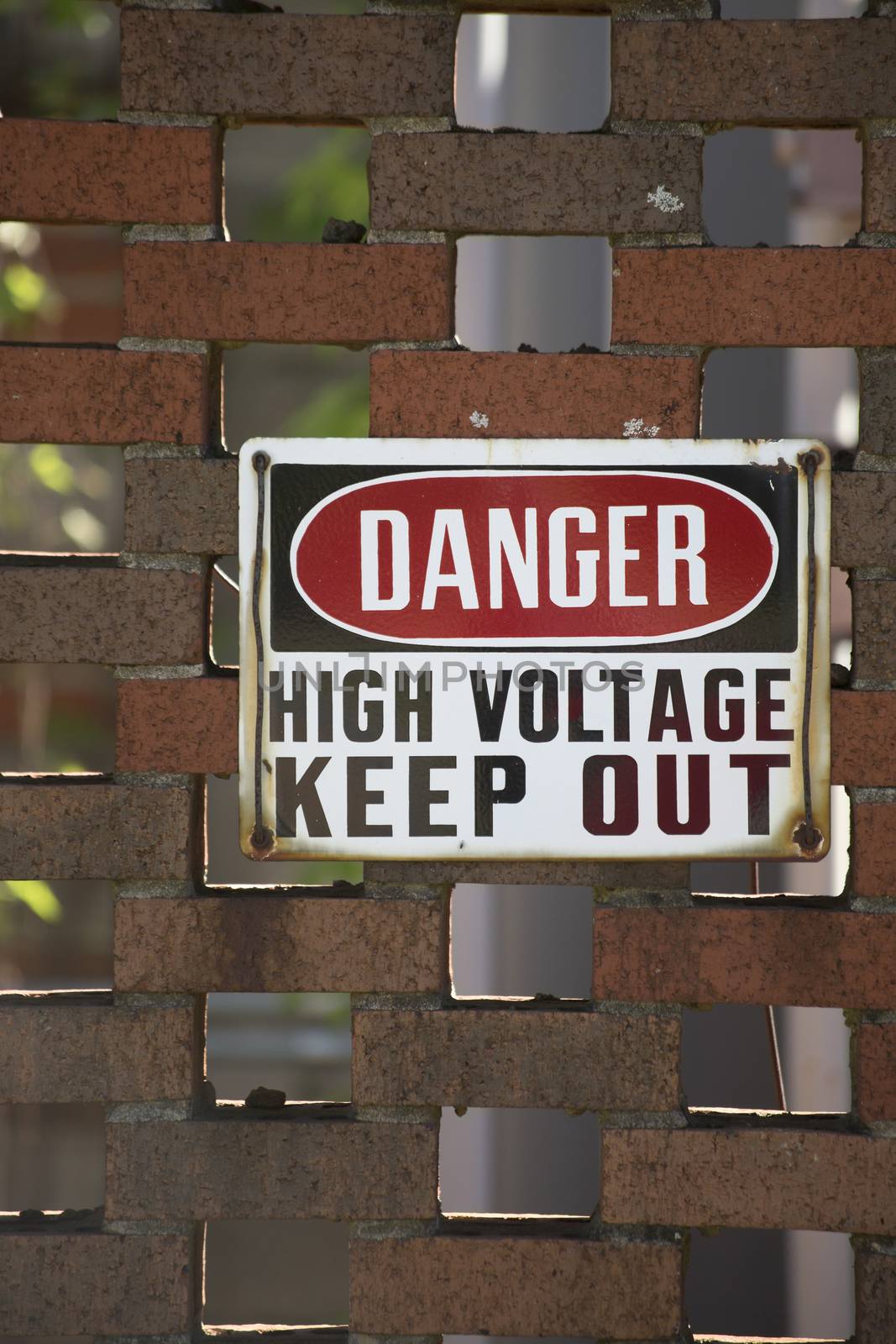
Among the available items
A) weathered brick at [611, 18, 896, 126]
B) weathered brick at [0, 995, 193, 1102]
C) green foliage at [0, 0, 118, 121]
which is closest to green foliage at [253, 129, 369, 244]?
green foliage at [0, 0, 118, 121]

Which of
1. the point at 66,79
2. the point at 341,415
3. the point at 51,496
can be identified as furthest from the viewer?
the point at 51,496

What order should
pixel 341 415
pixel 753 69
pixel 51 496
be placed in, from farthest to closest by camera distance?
pixel 51 496 → pixel 341 415 → pixel 753 69

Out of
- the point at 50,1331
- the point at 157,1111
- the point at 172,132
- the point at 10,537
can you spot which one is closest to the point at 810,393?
the point at 172,132

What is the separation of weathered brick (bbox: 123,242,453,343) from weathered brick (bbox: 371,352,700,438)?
0.17 feet

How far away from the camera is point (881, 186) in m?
1.38

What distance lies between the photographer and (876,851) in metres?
1.37

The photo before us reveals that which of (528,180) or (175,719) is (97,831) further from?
(528,180)

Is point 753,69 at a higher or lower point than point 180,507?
higher

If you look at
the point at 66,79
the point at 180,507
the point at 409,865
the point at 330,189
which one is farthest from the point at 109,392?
the point at 66,79

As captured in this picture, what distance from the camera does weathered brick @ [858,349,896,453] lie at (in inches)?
54.2

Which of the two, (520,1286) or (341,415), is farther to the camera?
(341,415)

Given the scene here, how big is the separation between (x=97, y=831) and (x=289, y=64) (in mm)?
985

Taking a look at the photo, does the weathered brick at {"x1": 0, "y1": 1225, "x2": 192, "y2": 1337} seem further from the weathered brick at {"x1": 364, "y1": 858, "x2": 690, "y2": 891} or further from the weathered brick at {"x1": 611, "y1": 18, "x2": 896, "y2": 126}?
the weathered brick at {"x1": 611, "y1": 18, "x2": 896, "y2": 126}

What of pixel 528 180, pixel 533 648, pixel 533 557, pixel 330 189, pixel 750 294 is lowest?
pixel 533 648
